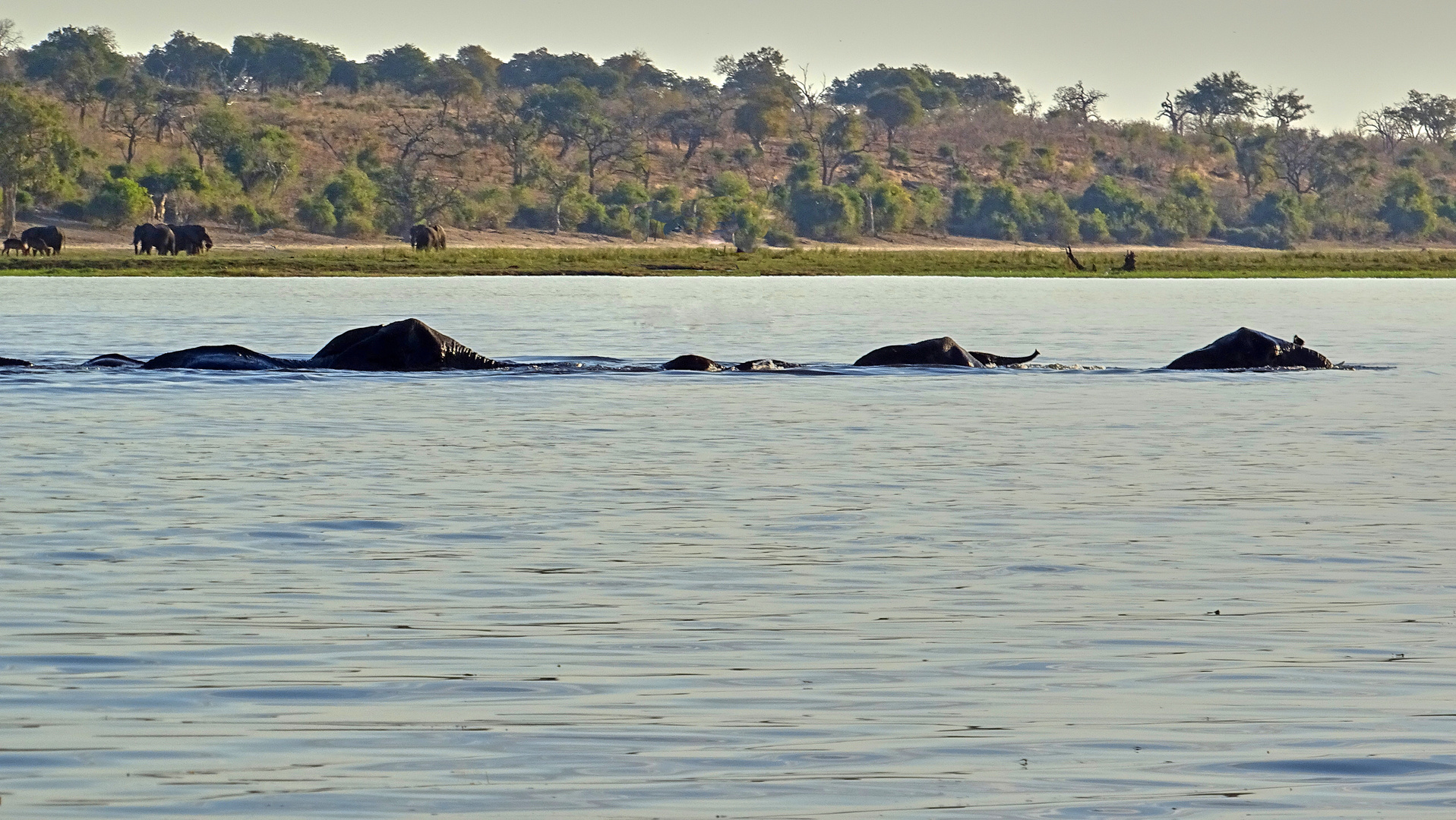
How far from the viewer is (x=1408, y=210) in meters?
131

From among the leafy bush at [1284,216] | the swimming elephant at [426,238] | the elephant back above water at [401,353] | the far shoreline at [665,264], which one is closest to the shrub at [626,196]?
the far shoreline at [665,264]

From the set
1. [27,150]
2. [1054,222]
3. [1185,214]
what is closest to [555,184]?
[27,150]

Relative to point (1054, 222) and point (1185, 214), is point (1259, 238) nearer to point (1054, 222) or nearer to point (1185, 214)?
point (1185, 214)

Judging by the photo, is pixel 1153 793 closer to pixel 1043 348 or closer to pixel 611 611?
pixel 611 611

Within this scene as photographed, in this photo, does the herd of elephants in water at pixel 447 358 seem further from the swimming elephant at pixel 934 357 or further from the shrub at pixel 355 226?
the shrub at pixel 355 226

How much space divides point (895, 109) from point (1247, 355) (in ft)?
395

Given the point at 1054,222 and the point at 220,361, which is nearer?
the point at 220,361

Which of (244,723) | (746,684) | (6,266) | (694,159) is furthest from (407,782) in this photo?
(694,159)

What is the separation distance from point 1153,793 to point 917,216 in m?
112

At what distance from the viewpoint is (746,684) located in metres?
8.54

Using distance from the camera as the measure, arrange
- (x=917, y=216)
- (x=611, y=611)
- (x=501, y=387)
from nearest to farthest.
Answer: (x=611, y=611) < (x=501, y=387) < (x=917, y=216)

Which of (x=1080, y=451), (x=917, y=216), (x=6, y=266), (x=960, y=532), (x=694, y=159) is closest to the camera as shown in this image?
(x=960, y=532)

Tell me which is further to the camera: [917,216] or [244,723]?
[917,216]

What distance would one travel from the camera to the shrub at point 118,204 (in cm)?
9119
